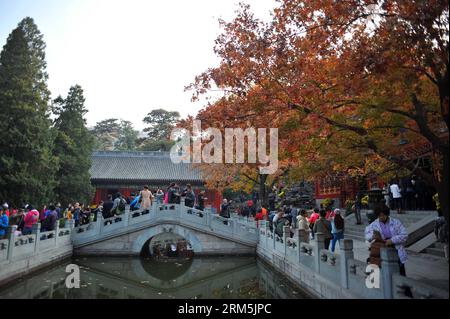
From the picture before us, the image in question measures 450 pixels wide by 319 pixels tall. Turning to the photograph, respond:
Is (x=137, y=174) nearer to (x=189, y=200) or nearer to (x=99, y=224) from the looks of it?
(x=99, y=224)

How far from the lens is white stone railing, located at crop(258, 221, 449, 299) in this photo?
15.6 ft

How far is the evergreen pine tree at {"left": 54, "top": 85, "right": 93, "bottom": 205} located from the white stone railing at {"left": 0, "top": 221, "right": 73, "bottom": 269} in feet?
26.0

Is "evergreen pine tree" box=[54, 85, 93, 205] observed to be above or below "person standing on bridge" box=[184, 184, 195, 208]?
above

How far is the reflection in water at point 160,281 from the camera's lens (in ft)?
30.2

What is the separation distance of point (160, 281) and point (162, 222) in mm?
4364

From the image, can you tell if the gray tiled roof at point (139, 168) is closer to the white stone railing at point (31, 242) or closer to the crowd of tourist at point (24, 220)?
the white stone railing at point (31, 242)

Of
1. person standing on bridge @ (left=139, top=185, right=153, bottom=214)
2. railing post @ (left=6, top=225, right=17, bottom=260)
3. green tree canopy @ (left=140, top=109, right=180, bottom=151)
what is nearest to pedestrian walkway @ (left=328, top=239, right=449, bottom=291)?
person standing on bridge @ (left=139, top=185, right=153, bottom=214)

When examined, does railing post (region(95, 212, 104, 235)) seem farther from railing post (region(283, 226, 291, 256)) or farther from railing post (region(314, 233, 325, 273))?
railing post (region(314, 233, 325, 273))

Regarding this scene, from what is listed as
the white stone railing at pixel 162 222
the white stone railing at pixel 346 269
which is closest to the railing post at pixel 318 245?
the white stone railing at pixel 346 269

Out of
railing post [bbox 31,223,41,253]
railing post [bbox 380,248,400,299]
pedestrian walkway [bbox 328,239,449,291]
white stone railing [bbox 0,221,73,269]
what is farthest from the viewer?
railing post [bbox 31,223,41,253]

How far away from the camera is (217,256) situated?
50.7 ft

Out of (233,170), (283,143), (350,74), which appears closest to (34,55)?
(233,170)
